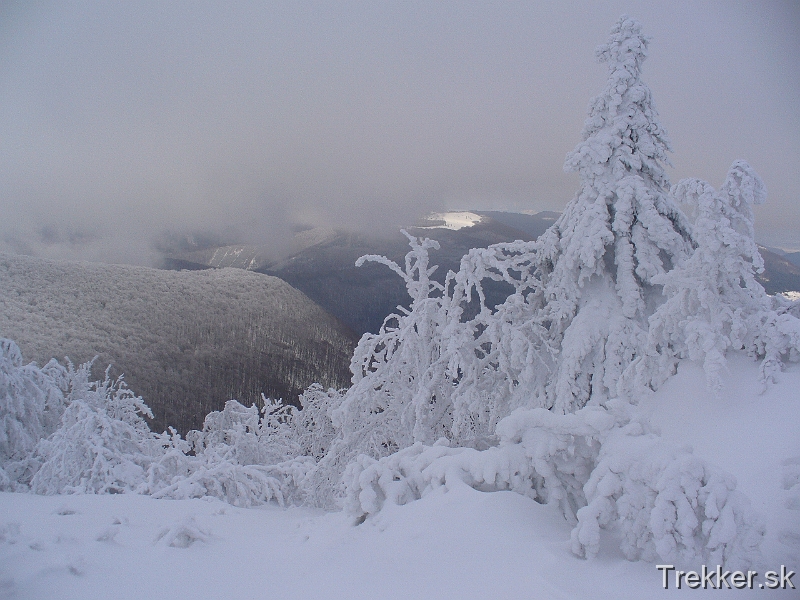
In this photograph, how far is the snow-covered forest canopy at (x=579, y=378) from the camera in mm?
3645

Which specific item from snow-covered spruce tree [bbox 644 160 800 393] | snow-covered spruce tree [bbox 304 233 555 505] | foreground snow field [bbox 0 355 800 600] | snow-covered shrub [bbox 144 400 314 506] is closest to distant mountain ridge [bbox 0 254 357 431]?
snow-covered shrub [bbox 144 400 314 506]

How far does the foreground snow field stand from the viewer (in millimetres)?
3314

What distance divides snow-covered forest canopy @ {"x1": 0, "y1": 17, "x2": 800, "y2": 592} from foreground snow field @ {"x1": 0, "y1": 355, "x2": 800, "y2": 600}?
28cm

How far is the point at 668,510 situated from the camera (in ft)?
10.9

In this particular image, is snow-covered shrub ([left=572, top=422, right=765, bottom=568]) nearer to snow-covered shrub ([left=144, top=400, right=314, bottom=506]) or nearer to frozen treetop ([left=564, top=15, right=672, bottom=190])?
frozen treetop ([left=564, top=15, right=672, bottom=190])

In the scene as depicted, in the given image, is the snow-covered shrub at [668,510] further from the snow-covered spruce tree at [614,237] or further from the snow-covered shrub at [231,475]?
the snow-covered shrub at [231,475]

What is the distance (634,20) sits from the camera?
7.95 metres

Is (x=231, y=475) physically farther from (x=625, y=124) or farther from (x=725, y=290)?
(x=625, y=124)

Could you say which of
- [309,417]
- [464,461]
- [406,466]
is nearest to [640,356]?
[464,461]

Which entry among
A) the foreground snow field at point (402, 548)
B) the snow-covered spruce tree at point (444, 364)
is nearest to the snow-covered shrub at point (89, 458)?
the foreground snow field at point (402, 548)

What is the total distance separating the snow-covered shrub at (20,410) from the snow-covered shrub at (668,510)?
534 inches

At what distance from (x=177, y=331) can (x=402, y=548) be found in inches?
3495

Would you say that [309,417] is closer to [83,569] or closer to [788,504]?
[83,569]

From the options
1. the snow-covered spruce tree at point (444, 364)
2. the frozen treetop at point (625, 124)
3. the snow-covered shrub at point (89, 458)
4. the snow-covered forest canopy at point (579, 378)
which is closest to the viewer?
the snow-covered forest canopy at point (579, 378)
